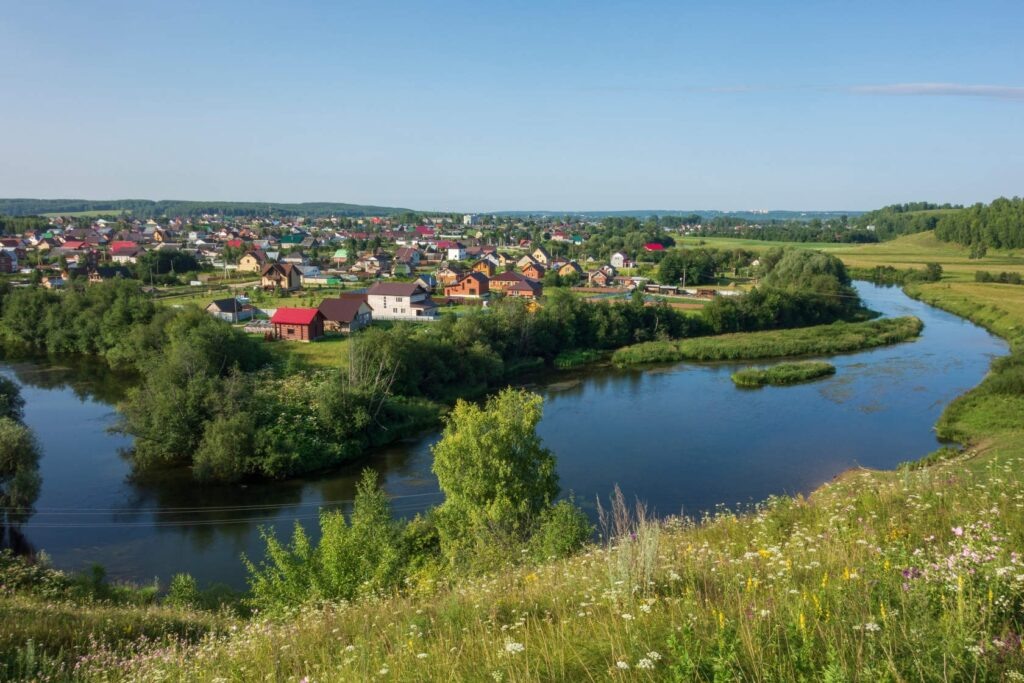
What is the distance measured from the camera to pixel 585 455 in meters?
13.6

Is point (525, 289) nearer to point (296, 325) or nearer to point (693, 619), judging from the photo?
point (296, 325)

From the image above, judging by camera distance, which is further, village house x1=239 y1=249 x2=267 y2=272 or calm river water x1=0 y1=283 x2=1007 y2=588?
village house x1=239 y1=249 x2=267 y2=272

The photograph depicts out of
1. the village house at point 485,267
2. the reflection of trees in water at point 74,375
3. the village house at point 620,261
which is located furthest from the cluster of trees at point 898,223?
the reflection of trees in water at point 74,375

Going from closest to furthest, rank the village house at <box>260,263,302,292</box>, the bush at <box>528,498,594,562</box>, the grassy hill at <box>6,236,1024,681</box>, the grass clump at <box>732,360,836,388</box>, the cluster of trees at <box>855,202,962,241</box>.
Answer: the grassy hill at <box>6,236,1024,681</box> < the bush at <box>528,498,594,562</box> < the grass clump at <box>732,360,836,388</box> < the village house at <box>260,263,302,292</box> < the cluster of trees at <box>855,202,962,241</box>

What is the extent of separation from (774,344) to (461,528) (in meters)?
20.3

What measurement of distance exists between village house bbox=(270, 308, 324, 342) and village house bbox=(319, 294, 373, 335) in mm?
1281

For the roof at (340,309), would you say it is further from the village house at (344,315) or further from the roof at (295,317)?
the roof at (295,317)

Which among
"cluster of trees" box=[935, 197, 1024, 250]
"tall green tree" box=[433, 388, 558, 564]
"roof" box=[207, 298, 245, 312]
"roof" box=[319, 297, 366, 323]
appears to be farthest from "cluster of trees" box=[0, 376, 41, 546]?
"cluster of trees" box=[935, 197, 1024, 250]

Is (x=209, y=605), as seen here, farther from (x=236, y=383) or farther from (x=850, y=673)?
(x=236, y=383)

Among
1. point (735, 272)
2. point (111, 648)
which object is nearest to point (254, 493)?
point (111, 648)

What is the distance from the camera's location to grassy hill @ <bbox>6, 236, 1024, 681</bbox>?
5.93 feet

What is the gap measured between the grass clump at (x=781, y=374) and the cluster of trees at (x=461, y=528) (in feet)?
43.9

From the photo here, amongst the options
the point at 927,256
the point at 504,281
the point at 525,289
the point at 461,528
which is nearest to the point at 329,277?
the point at 504,281

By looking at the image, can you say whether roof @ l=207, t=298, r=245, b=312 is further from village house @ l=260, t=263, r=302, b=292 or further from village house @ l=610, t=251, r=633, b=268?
village house @ l=610, t=251, r=633, b=268
